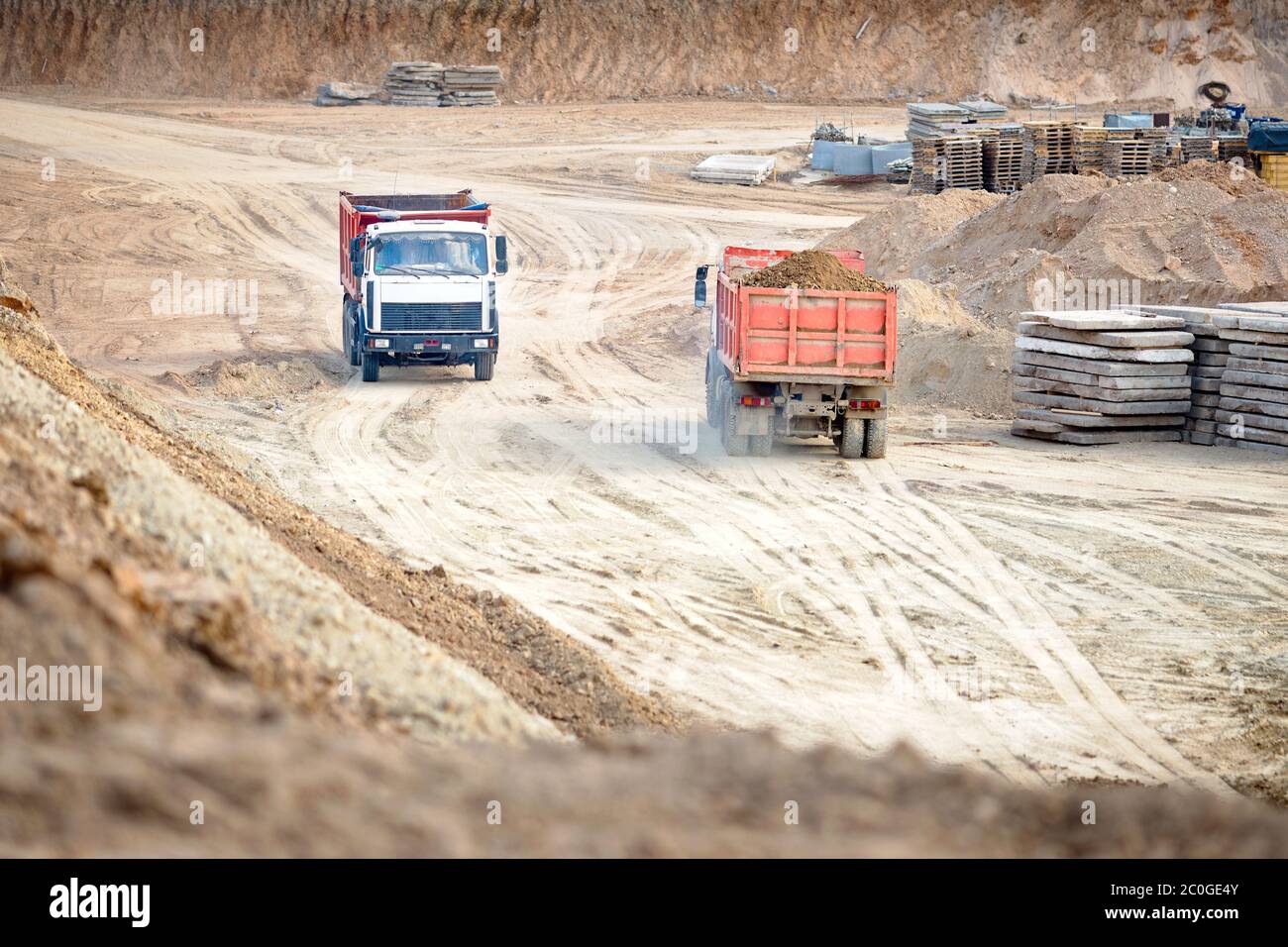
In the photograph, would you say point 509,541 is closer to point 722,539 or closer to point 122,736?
point 722,539

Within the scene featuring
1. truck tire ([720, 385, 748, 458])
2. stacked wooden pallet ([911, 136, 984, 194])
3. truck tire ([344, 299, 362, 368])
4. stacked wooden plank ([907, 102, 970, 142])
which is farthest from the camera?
stacked wooden plank ([907, 102, 970, 142])

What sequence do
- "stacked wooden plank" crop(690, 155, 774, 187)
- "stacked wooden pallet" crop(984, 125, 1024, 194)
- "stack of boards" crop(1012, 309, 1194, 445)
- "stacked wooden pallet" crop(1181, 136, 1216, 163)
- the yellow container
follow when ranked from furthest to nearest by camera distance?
"stacked wooden plank" crop(690, 155, 774, 187), "stacked wooden pallet" crop(1181, 136, 1216, 163), "stacked wooden pallet" crop(984, 125, 1024, 194), the yellow container, "stack of boards" crop(1012, 309, 1194, 445)

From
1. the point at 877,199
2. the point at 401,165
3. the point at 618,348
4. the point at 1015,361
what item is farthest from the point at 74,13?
the point at 1015,361

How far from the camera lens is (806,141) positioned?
44.4 m

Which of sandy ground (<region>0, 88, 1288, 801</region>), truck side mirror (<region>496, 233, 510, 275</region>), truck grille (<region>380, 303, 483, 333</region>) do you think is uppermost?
truck side mirror (<region>496, 233, 510, 275</region>)

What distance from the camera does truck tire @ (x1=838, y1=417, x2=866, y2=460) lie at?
1653cm

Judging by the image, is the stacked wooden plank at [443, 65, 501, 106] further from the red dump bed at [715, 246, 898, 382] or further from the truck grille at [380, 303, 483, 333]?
the red dump bed at [715, 246, 898, 382]

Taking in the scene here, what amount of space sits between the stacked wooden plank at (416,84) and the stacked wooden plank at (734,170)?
44.5ft

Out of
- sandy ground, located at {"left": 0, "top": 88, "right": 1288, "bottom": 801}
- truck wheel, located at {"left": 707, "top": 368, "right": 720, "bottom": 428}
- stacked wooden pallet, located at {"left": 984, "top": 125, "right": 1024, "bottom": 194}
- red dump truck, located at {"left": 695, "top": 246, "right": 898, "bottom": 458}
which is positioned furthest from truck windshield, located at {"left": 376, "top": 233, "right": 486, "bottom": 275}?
stacked wooden pallet, located at {"left": 984, "top": 125, "right": 1024, "bottom": 194}

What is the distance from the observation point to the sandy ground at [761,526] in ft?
30.8

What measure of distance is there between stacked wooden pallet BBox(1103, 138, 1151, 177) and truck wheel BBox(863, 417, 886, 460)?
1982 centimetres

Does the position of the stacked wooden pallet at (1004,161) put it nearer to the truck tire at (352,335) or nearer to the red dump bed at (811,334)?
the truck tire at (352,335)

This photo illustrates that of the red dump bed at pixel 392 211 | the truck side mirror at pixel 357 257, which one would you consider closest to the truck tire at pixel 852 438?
the red dump bed at pixel 392 211
